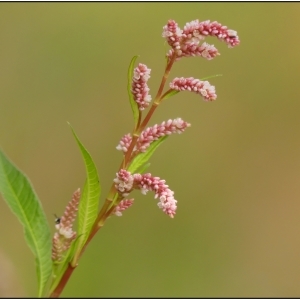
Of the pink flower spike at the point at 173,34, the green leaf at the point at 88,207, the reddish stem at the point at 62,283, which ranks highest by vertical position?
the pink flower spike at the point at 173,34

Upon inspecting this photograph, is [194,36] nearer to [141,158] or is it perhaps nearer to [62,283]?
[141,158]

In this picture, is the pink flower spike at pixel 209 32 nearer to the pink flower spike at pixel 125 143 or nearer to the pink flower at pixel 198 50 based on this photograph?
the pink flower at pixel 198 50

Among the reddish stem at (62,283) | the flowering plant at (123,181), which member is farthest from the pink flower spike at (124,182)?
the reddish stem at (62,283)

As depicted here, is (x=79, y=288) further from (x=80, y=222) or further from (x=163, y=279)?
(x=80, y=222)

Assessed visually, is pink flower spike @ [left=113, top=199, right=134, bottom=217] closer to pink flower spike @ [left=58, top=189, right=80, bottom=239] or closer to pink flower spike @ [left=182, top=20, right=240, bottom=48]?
pink flower spike @ [left=58, top=189, right=80, bottom=239]

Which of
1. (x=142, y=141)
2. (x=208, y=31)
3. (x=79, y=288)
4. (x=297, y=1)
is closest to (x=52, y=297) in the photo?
(x=142, y=141)
